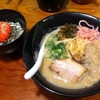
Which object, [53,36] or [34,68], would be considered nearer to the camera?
[34,68]

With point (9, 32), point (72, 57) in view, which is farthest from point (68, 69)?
point (9, 32)

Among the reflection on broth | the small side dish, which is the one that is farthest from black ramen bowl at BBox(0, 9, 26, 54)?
the reflection on broth

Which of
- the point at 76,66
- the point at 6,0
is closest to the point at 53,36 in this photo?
the point at 76,66

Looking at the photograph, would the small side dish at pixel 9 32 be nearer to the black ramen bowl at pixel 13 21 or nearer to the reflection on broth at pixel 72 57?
the black ramen bowl at pixel 13 21

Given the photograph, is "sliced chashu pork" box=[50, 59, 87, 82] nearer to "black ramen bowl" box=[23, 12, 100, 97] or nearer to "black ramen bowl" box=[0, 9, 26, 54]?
"black ramen bowl" box=[23, 12, 100, 97]

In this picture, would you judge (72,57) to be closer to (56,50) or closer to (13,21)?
(56,50)

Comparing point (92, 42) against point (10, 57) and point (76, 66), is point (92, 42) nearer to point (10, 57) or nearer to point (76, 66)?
point (76, 66)

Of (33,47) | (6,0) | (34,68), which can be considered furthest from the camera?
(6,0)
